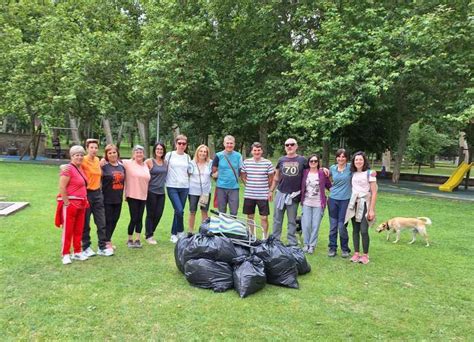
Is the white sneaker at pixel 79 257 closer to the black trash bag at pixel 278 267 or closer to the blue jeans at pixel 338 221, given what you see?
the black trash bag at pixel 278 267

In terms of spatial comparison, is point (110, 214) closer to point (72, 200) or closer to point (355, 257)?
point (72, 200)

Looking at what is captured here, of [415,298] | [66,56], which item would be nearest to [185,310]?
[415,298]

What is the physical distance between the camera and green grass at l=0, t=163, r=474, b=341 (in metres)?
3.81

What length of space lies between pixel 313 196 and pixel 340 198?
401mm

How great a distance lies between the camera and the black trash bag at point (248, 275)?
4.59 metres

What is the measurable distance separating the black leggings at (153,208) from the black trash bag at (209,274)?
5.91 feet

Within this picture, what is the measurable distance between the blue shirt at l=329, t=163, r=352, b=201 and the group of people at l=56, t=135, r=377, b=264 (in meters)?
0.01

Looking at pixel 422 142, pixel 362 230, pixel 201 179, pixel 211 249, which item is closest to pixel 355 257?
pixel 362 230

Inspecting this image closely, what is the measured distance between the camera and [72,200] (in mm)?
5406

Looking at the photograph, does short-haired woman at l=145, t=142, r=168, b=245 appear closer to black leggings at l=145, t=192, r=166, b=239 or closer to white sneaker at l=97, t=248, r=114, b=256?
black leggings at l=145, t=192, r=166, b=239

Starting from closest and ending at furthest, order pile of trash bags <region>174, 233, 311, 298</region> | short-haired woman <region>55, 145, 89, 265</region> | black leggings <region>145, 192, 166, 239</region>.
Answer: pile of trash bags <region>174, 233, 311, 298</region>, short-haired woman <region>55, 145, 89, 265</region>, black leggings <region>145, 192, 166, 239</region>

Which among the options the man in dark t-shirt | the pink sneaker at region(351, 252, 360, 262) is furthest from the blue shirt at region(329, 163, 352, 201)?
the pink sneaker at region(351, 252, 360, 262)

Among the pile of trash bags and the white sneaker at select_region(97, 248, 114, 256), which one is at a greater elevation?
the pile of trash bags

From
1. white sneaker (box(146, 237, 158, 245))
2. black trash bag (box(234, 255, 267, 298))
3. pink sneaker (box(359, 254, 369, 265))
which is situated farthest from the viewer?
white sneaker (box(146, 237, 158, 245))
